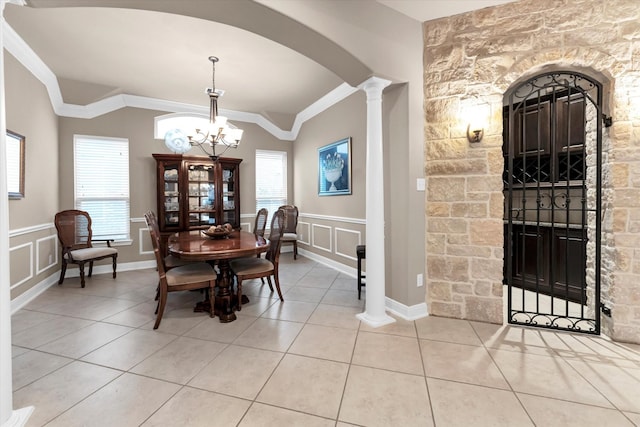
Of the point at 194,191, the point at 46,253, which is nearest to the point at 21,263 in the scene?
the point at 46,253

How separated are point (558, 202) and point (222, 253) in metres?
3.66

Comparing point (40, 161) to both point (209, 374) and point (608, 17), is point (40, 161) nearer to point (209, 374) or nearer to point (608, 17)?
point (209, 374)

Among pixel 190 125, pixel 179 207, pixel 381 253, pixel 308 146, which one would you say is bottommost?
pixel 381 253

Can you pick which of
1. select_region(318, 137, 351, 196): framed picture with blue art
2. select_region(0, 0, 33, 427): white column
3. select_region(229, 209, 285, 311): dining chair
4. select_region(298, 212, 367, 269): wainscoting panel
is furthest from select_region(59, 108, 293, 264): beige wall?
select_region(0, 0, 33, 427): white column

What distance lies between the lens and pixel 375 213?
2.66 m

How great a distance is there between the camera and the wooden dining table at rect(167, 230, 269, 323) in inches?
97.2

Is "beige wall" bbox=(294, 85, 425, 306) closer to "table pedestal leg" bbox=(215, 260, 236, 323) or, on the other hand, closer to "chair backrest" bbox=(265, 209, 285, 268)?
"chair backrest" bbox=(265, 209, 285, 268)

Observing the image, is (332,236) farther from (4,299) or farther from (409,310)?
(4,299)

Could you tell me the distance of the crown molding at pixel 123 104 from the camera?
9.86ft

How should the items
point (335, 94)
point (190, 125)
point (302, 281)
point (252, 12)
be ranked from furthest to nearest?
point (190, 125) → point (335, 94) → point (302, 281) → point (252, 12)

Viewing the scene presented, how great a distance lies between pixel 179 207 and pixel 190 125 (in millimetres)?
1572

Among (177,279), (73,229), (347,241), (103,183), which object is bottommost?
(177,279)

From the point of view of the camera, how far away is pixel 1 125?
1.39 meters

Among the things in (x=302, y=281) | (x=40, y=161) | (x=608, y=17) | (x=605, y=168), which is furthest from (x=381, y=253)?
(x=40, y=161)
